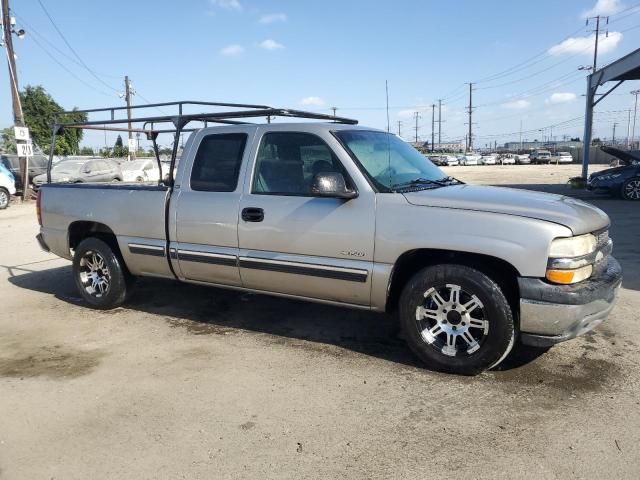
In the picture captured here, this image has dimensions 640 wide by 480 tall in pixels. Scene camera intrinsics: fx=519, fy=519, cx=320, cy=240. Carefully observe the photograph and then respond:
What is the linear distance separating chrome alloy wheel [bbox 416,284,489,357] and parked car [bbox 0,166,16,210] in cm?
1804

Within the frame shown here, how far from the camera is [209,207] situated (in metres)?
4.67

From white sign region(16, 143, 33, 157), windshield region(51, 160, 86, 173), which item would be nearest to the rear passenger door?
windshield region(51, 160, 86, 173)

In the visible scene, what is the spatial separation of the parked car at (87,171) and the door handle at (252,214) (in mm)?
3546

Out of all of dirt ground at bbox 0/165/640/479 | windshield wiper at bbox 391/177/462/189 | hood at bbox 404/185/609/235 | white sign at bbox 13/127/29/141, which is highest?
white sign at bbox 13/127/29/141

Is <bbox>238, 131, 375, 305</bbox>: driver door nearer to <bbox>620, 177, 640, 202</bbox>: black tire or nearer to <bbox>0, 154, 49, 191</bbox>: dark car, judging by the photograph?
<bbox>620, 177, 640, 202</bbox>: black tire

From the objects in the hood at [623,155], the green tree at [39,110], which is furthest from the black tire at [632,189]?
the green tree at [39,110]

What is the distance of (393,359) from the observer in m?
4.14

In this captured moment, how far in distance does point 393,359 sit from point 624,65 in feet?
53.6

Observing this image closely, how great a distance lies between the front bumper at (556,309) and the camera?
3.42 meters

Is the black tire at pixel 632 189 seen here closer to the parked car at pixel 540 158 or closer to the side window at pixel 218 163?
the side window at pixel 218 163

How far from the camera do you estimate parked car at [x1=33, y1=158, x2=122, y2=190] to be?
8.69 m

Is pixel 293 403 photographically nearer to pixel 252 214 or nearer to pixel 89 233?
pixel 252 214

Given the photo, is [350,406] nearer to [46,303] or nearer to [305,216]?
[305,216]

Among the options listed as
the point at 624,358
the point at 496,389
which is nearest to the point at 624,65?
the point at 624,358
